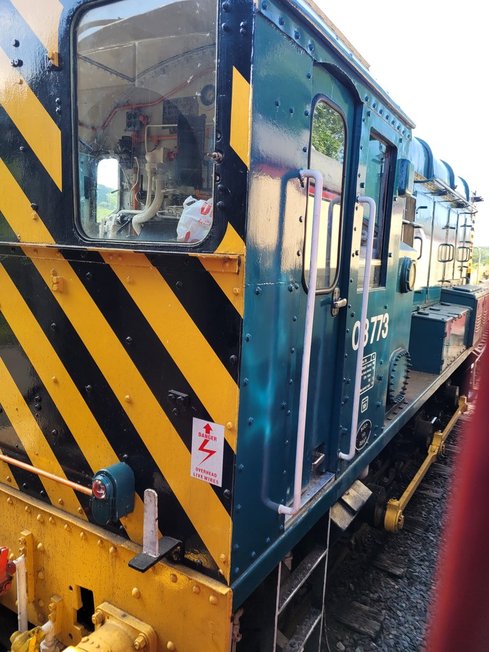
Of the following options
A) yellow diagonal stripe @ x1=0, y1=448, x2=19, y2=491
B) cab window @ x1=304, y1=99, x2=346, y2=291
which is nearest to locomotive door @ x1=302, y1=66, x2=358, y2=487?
cab window @ x1=304, y1=99, x2=346, y2=291

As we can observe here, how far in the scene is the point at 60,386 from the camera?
6.64 ft

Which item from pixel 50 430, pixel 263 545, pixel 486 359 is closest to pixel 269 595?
pixel 263 545

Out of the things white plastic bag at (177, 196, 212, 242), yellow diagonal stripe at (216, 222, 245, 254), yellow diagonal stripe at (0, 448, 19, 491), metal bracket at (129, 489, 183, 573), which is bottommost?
yellow diagonal stripe at (0, 448, 19, 491)

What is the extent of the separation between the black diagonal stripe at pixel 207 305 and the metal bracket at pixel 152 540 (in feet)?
1.65

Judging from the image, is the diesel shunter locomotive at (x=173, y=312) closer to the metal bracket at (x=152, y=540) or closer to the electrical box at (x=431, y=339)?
the metal bracket at (x=152, y=540)

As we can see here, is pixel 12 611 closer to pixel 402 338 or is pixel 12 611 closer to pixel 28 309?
pixel 28 309

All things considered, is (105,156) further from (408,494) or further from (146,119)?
(408,494)

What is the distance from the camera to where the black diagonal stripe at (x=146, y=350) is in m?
1.65

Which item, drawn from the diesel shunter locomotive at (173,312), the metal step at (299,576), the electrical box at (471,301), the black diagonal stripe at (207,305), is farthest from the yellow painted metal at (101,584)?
the electrical box at (471,301)

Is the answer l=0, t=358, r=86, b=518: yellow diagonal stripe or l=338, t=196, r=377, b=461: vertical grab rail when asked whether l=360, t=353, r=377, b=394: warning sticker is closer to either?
l=338, t=196, r=377, b=461: vertical grab rail

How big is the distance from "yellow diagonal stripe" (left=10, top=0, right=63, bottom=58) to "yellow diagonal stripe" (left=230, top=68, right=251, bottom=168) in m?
0.76

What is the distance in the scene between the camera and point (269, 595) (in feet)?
6.54

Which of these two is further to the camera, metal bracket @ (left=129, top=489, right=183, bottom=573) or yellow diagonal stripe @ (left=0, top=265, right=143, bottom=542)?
yellow diagonal stripe @ (left=0, top=265, right=143, bottom=542)

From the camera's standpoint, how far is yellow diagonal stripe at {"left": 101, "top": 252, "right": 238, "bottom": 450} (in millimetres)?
1586
